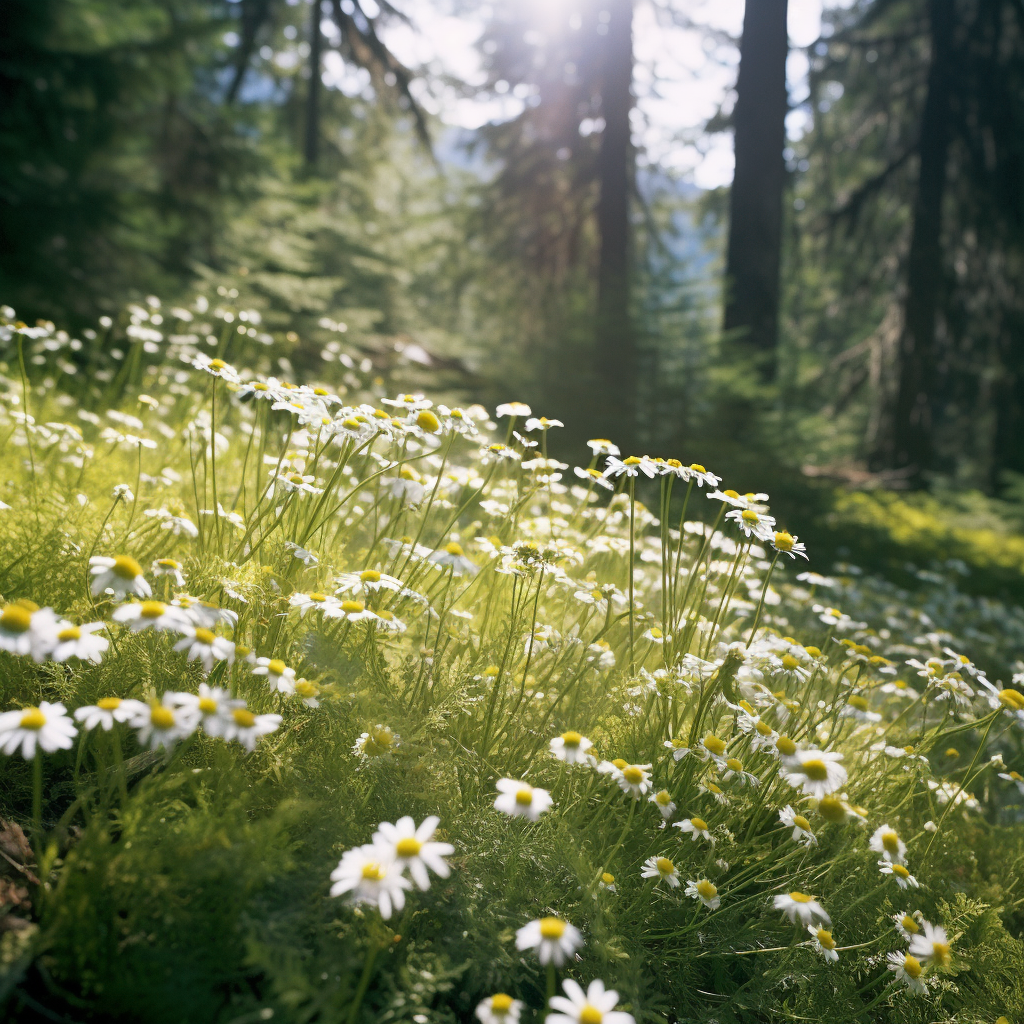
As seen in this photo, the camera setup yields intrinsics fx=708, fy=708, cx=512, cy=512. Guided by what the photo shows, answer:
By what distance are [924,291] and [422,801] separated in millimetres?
9663

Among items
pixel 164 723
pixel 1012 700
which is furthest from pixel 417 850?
pixel 1012 700

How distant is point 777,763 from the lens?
1722 mm

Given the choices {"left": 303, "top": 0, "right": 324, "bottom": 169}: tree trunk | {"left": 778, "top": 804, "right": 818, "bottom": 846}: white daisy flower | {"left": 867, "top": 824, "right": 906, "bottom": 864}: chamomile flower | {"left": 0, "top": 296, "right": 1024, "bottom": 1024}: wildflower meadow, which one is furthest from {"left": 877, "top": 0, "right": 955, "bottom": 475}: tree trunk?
{"left": 778, "top": 804, "right": 818, "bottom": 846}: white daisy flower

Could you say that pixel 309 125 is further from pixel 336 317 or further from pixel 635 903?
pixel 635 903

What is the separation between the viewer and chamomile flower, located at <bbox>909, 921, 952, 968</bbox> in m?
1.49

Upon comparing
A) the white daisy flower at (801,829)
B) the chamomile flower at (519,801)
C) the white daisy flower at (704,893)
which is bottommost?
the white daisy flower at (704,893)


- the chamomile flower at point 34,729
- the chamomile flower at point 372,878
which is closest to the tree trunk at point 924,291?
the chamomile flower at point 372,878

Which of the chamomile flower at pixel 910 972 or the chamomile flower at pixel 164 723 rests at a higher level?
the chamomile flower at pixel 164 723

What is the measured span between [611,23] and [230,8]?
5564mm

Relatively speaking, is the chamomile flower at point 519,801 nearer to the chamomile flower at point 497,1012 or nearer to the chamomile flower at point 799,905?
the chamomile flower at point 497,1012

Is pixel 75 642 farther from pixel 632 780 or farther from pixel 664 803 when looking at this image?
pixel 664 803

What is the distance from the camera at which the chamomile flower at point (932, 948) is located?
58.7 inches

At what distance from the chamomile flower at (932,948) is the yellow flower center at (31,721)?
5.84 ft

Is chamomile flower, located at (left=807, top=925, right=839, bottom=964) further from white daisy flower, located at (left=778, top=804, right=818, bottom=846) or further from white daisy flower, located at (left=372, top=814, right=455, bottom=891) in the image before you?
white daisy flower, located at (left=372, top=814, right=455, bottom=891)
